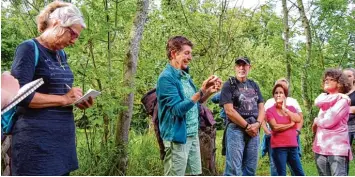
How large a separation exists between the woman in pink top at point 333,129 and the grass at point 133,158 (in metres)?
2.57

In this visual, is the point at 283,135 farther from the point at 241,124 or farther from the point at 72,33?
the point at 72,33

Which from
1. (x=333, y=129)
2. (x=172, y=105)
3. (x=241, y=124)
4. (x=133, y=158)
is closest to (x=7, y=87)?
(x=172, y=105)

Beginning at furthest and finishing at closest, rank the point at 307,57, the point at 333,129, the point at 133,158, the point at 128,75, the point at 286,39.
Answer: the point at 307,57, the point at 286,39, the point at 133,158, the point at 128,75, the point at 333,129

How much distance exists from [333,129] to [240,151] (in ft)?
2.89

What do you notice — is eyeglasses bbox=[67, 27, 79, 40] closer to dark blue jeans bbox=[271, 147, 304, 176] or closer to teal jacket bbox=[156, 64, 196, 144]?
teal jacket bbox=[156, 64, 196, 144]

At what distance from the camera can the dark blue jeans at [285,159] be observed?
5.25 m

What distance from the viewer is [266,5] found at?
8.79 metres

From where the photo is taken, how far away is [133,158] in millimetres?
6582

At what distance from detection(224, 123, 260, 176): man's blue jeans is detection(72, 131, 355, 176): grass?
1.78 metres

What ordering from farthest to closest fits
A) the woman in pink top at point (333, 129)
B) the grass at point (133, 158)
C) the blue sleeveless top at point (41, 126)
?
the grass at point (133, 158) → the woman in pink top at point (333, 129) → the blue sleeveless top at point (41, 126)

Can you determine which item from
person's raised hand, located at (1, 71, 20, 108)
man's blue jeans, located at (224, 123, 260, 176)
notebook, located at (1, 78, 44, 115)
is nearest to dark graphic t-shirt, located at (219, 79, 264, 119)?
man's blue jeans, located at (224, 123, 260, 176)

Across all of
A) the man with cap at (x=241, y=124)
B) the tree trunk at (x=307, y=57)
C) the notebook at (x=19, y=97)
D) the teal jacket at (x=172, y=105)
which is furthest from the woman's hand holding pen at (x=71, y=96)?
the tree trunk at (x=307, y=57)

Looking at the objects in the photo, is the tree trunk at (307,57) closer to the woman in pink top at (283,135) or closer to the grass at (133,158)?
the grass at (133,158)

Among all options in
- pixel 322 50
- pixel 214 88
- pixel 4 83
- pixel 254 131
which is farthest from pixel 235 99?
pixel 322 50
